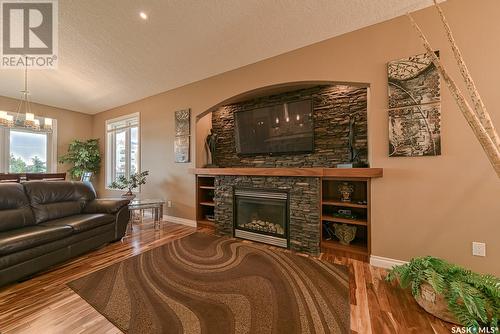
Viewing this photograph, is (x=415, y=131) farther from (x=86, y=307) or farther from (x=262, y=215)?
(x=86, y=307)

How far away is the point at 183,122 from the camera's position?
3.77 meters

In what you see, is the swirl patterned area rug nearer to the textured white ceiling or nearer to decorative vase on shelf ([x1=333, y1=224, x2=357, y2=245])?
decorative vase on shelf ([x1=333, y1=224, x2=357, y2=245])

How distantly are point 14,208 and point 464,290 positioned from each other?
4.26 meters

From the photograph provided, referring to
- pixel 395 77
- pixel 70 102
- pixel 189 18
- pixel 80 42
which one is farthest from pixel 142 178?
pixel 395 77

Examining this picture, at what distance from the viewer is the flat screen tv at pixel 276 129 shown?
2912mm

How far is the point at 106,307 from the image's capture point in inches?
58.6

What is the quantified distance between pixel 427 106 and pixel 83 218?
4.10 m

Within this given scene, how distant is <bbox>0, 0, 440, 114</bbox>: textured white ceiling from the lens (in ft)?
6.80

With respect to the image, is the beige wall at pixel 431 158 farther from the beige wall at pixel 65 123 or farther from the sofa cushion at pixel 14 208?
the beige wall at pixel 65 123

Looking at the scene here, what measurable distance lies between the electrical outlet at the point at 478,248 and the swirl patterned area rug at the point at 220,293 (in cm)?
118

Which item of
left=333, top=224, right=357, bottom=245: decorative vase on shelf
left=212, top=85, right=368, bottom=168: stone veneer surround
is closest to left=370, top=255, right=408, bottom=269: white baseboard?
left=333, top=224, right=357, bottom=245: decorative vase on shelf

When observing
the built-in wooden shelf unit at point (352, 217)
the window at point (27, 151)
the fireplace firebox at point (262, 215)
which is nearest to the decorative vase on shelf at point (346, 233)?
the built-in wooden shelf unit at point (352, 217)

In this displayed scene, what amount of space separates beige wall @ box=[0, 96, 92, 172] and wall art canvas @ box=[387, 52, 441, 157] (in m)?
7.40

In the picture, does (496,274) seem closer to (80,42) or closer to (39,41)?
(80,42)
